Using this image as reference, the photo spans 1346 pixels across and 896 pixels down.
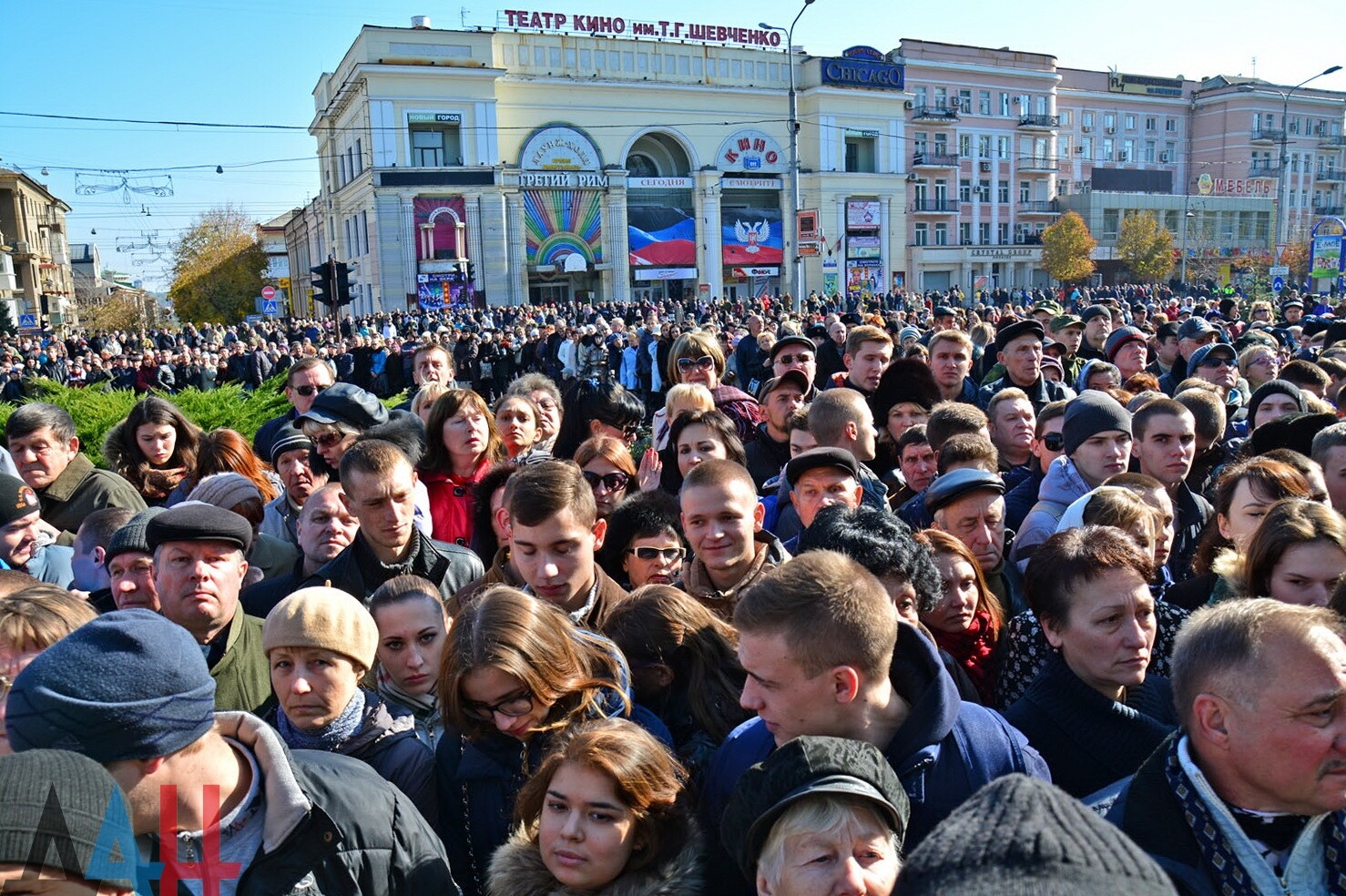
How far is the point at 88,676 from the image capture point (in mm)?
1922

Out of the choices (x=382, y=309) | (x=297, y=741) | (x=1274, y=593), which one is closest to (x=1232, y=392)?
(x=1274, y=593)

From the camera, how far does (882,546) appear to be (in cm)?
299

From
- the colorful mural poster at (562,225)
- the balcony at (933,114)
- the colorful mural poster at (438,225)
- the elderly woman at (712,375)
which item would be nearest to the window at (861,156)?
the balcony at (933,114)

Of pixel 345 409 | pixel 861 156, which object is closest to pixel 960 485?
pixel 345 409

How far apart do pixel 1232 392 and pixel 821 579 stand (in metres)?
6.94

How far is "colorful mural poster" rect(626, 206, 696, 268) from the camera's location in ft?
167

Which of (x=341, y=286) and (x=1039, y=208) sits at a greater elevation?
(x=1039, y=208)

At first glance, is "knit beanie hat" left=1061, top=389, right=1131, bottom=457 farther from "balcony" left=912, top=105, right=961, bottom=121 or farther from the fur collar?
"balcony" left=912, top=105, right=961, bottom=121

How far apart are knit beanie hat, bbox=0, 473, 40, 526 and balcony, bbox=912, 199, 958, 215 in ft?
198

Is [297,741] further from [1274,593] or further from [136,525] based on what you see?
[1274,593]

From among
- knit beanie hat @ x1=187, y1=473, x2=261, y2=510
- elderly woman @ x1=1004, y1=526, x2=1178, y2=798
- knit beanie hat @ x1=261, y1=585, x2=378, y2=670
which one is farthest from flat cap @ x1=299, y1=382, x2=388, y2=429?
elderly woman @ x1=1004, y1=526, x2=1178, y2=798

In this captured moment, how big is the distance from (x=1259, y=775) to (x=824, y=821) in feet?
2.99

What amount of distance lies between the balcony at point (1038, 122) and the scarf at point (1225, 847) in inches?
2713

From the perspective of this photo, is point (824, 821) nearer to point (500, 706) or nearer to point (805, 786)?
point (805, 786)
